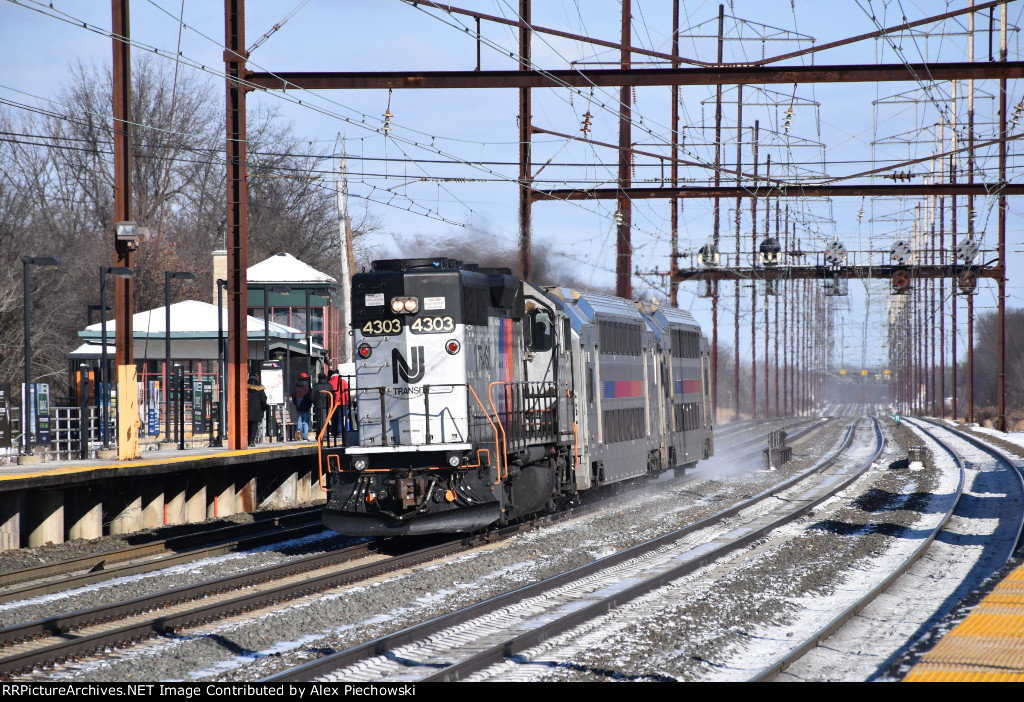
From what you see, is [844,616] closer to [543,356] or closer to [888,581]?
[888,581]

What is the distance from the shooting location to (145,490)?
1731 cm

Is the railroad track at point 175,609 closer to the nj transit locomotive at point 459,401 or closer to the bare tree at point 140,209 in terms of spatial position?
the nj transit locomotive at point 459,401

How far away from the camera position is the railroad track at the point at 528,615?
802 centimetres

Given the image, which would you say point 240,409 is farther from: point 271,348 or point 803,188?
point 803,188

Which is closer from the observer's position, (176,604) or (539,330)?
(176,604)

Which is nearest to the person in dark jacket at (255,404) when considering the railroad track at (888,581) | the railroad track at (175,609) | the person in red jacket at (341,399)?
the person in red jacket at (341,399)

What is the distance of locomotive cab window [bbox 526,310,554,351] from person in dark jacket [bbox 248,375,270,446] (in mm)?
8072

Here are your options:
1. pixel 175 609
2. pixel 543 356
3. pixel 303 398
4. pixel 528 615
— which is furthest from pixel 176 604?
Result: pixel 303 398

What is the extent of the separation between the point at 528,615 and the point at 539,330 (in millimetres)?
6812

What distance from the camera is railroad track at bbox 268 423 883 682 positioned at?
8016 millimetres

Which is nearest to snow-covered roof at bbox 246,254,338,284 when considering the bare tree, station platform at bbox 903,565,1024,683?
the bare tree

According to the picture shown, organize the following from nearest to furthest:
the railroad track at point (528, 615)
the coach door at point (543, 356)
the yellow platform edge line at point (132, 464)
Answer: the railroad track at point (528, 615), the yellow platform edge line at point (132, 464), the coach door at point (543, 356)

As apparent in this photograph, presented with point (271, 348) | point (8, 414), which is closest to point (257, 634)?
point (8, 414)

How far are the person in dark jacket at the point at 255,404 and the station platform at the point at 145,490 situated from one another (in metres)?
0.80
